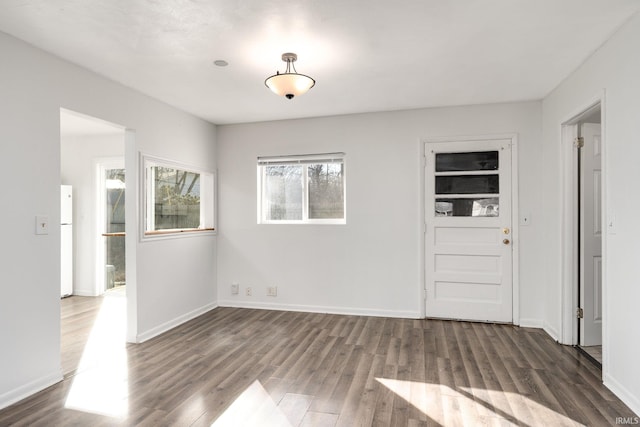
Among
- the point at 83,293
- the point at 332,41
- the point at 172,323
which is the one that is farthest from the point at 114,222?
the point at 332,41

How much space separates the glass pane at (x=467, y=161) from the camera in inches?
165

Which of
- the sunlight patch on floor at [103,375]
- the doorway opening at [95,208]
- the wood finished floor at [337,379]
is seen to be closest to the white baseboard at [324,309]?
the wood finished floor at [337,379]

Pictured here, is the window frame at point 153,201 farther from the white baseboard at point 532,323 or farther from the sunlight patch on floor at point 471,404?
the white baseboard at point 532,323

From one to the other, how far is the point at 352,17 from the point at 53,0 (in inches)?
66.8

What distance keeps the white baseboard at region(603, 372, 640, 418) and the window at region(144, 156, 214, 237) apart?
4.04 metres

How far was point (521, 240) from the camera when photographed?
13.4 feet

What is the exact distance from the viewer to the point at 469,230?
4.23 meters

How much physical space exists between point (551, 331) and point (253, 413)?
3055mm

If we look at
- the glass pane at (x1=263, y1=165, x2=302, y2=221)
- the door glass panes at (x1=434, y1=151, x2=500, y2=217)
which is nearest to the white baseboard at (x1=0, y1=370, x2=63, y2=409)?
the glass pane at (x1=263, y1=165, x2=302, y2=221)

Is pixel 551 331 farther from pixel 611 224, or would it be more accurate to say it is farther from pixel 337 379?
pixel 337 379

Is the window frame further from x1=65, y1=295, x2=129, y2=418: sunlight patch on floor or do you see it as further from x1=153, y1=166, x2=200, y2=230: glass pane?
x1=65, y1=295, x2=129, y2=418: sunlight patch on floor

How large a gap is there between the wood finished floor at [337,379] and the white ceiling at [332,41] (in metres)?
2.42

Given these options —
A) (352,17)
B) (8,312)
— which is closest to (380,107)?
(352,17)

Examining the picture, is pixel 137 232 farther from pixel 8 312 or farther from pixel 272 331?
pixel 272 331
